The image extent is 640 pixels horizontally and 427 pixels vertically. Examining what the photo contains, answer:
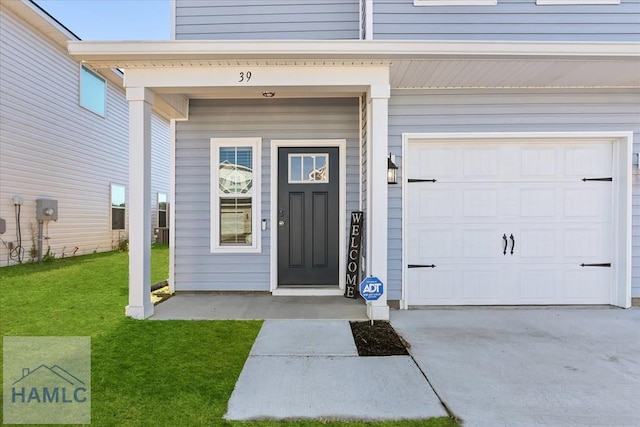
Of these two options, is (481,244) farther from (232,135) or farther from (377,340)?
(232,135)

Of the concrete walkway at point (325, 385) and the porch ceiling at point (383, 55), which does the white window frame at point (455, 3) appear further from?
the concrete walkway at point (325, 385)

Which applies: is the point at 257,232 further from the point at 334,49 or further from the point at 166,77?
the point at 334,49

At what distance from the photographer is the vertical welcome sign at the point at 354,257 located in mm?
4793

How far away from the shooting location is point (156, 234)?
1274 centimetres

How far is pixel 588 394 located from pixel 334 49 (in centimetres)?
344

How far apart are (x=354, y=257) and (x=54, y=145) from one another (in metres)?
7.40

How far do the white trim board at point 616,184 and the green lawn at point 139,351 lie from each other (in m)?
2.34

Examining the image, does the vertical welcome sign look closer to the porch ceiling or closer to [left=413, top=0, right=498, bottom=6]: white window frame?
the porch ceiling

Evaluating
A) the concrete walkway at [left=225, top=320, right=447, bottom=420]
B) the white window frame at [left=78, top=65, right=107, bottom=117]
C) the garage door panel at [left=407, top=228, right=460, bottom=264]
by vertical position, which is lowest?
the concrete walkway at [left=225, top=320, right=447, bottom=420]

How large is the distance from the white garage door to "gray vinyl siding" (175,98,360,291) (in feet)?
3.77

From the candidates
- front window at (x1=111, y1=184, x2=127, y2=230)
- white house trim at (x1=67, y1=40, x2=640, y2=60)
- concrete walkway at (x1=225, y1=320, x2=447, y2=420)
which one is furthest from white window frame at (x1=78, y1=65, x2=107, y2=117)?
concrete walkway at (x1=225, y1=320, x2=447, y2=420)

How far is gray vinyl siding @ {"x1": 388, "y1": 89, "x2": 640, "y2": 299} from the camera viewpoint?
4297 millimetres

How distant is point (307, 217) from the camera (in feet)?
16.5

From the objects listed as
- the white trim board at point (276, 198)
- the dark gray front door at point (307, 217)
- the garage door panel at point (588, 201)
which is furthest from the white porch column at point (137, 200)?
the garage door panel at point (588, 201)
